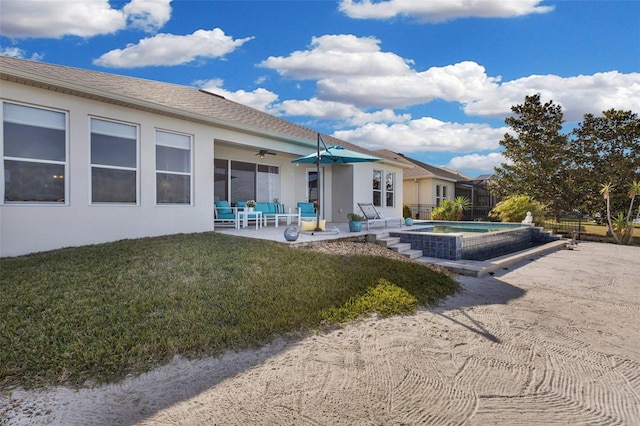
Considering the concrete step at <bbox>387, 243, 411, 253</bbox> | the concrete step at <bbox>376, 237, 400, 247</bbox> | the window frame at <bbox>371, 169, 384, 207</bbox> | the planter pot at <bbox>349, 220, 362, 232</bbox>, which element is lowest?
the concrete step at <bbox>387, 243, 411, 253</bbox>

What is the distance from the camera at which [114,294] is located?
488 cm

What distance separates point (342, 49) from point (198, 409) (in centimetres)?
1197

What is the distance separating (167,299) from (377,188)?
13187 mm

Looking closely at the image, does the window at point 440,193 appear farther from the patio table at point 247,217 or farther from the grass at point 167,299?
the grass at point 167,299

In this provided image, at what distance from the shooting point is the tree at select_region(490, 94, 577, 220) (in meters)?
19.4

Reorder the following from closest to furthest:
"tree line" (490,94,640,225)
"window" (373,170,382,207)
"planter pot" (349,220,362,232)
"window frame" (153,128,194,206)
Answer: "window frame" (153,128,194,206) < "planter pot" (349,220,362,232) < "window" (373,170,382,207) < "tree line" (490,94,640,225)

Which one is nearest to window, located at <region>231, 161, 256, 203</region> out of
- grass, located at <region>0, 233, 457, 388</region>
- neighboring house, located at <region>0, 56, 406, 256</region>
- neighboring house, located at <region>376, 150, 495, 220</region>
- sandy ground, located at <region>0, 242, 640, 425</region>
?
neighboring house, located at <region>0, 56, 406, 256</region>

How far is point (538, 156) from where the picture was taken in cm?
1997

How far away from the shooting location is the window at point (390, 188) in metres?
17.5

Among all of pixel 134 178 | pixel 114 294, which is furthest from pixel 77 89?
pixel 114 294

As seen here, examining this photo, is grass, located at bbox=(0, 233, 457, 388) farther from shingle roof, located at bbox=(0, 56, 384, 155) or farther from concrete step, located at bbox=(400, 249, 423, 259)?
shingle roof, located at bbox=(0, 56, 384, 155)

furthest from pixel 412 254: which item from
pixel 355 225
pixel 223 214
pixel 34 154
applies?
pixel 34 154

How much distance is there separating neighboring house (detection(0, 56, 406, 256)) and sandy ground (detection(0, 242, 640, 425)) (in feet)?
17.6

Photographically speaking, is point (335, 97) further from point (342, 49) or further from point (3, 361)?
point (3, 361)
